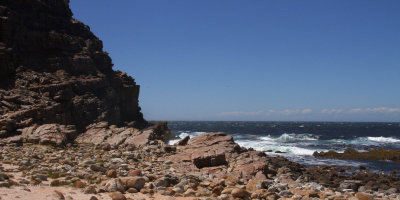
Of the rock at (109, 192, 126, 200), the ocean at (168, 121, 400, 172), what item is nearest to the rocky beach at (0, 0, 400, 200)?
the rock at (109, 192, 126, 200)

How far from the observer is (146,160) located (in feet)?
65.6

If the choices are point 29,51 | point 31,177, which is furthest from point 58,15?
point 31,177

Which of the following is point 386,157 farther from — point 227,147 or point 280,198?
point 280,198

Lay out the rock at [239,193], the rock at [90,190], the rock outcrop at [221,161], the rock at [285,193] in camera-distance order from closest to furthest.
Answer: the rock at [90,190]
the rock at [239,193]
the rock at [285,193]
the rock outcrop at [221,161]

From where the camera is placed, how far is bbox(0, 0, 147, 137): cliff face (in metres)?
28.5

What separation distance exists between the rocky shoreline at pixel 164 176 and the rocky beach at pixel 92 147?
48 millimetres

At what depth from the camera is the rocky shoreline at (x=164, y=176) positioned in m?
10.7

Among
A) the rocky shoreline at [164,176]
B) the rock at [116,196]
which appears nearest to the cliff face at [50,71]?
the rocky shoreline at [164,176]

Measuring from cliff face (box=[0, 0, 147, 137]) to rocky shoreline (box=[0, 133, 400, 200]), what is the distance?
9.15 meters

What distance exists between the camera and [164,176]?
14.0 meters

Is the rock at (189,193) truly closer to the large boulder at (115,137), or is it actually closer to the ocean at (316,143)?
the large boulder at (115,137)

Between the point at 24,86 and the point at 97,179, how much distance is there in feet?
80.7

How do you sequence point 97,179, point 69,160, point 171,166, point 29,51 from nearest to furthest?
point 97,179
point 69,160
point 171,166
point 29,51

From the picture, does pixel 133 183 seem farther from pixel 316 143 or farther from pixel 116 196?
pixel 316 143
